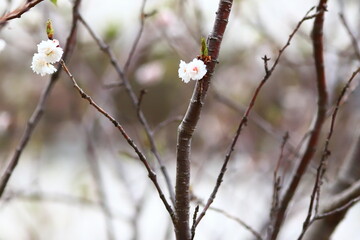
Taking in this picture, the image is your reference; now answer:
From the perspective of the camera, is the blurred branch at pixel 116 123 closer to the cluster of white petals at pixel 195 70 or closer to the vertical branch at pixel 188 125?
the vertical branch at pixel 188 125

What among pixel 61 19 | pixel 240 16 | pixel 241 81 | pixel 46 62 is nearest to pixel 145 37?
pixel 61 19

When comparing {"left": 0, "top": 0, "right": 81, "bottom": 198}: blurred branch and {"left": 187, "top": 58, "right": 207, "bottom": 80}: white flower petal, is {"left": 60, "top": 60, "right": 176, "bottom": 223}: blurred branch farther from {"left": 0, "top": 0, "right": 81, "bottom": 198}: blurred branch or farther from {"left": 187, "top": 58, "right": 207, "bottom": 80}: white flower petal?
{"left": 0, "top": 0, "right": 81, "bottom": 198}: blurred branch

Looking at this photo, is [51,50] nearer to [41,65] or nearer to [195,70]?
[41,65]

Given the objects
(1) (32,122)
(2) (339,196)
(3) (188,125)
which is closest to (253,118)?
(2) (339,196)

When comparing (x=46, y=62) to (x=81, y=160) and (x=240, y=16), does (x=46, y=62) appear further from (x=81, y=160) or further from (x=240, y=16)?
(x=81, y=160)

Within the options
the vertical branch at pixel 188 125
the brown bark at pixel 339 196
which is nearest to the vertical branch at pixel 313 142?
the brown bark at pixel 339 196

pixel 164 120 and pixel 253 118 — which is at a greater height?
pixel 164 120

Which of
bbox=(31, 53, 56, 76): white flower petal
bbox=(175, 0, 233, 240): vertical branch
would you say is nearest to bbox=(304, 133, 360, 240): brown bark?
bbox=(175, 0, 233, 240): vertical branch
